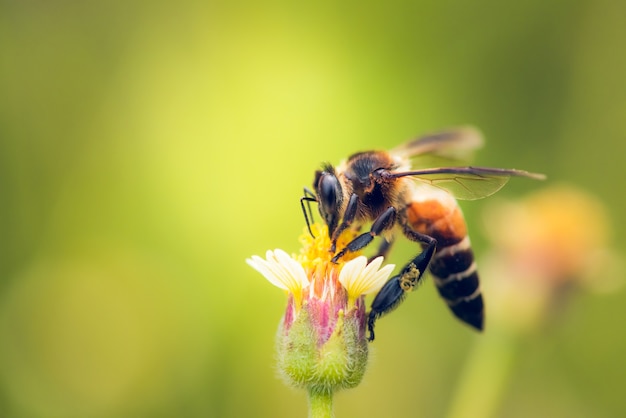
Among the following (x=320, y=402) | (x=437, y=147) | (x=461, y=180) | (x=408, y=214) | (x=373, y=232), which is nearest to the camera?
(x=320, y=402)

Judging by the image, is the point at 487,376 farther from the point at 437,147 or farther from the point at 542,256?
the point at 437,147

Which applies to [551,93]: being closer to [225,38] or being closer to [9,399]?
[225,38]

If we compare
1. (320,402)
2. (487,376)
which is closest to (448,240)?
(320,402)

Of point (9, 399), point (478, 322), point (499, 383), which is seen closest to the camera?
point (478, 322)

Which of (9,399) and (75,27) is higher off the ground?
(75,27)

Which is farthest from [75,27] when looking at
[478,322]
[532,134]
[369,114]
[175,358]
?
[478,322]

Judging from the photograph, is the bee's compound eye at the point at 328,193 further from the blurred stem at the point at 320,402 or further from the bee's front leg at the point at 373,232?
the blurred stem at the point at 320,402
